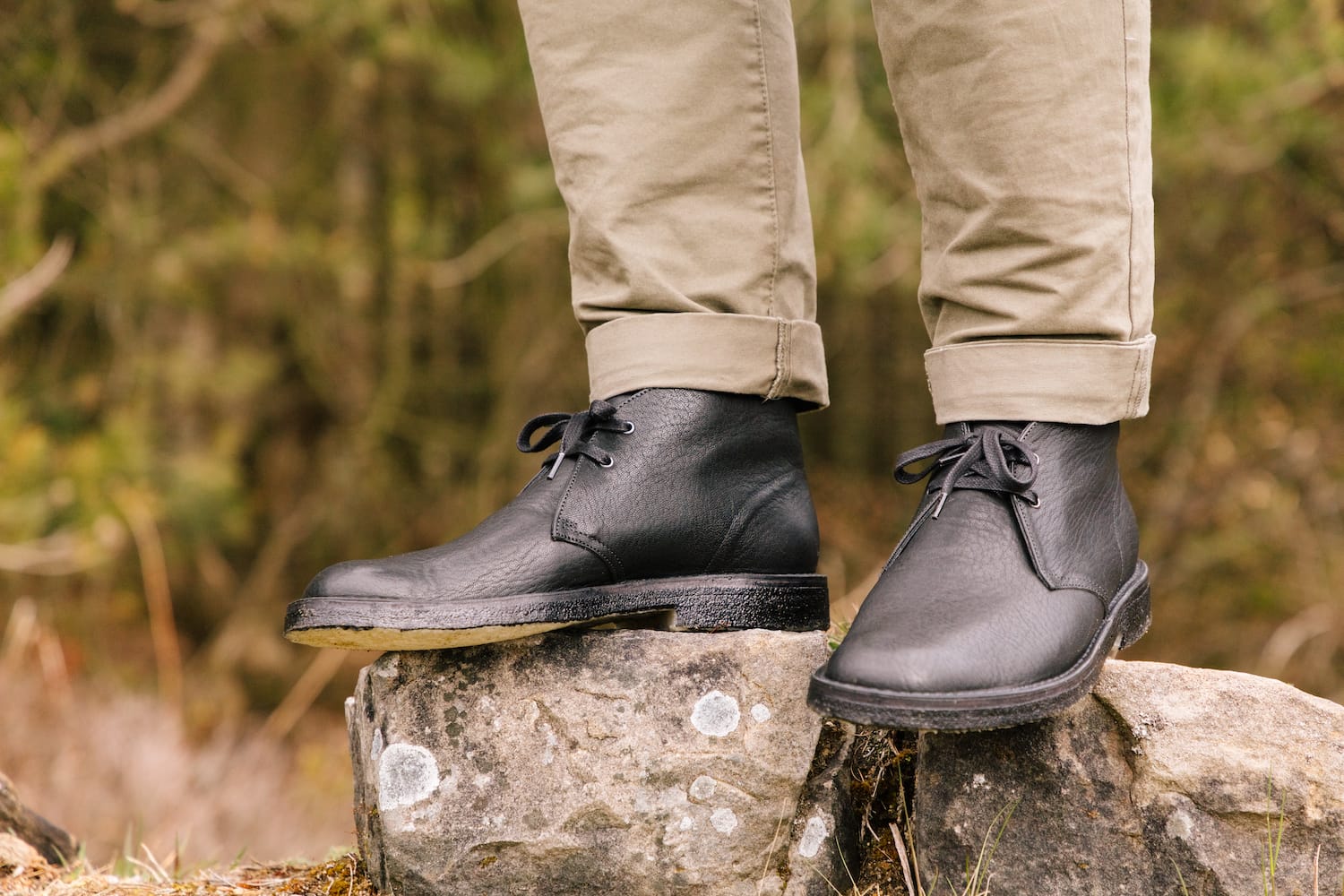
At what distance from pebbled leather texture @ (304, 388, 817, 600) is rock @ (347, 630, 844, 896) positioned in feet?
0.34

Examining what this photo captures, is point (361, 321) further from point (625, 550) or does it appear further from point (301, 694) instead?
point (625, 550)

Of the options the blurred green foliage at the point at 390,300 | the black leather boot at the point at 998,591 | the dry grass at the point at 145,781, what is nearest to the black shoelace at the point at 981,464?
the black leather boot at the point at 998,591

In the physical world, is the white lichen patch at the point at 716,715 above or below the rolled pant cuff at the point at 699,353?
below

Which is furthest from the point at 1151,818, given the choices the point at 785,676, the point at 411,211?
the point at 411,211

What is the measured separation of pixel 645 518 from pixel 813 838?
38 centimetres

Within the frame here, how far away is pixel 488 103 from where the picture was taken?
193 inches

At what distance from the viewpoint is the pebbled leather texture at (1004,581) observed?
104 centimetres

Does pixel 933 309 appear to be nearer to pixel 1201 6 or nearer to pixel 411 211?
pixel 411 211

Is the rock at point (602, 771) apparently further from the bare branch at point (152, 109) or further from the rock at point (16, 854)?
the bare branch at point (152, 109)

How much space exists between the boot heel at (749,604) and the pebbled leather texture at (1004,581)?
0.62 ft

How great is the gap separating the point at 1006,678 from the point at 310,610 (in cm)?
66

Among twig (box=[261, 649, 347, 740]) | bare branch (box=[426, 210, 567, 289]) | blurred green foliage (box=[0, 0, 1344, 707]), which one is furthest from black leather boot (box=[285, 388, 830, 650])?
bare branch (box=[426, 210, 567, 289])

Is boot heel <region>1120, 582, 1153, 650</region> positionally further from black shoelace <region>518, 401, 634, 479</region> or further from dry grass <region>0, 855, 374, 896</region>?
dry grass <region>0, 855, 374, 896</region>

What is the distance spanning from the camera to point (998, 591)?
1108mm
